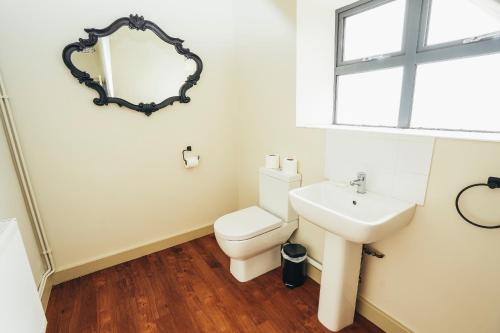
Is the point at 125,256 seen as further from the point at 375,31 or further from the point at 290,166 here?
the point at 375,31

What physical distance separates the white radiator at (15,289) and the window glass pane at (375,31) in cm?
Answer: 207

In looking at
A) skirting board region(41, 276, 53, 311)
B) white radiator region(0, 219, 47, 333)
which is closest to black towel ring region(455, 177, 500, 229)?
white radiator region(0, 219, 47, 333)

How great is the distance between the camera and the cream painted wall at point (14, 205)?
1.40 metres

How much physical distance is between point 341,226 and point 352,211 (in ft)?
1.17

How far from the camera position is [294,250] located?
178 cm

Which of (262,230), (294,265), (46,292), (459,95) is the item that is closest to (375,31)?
(459,95)

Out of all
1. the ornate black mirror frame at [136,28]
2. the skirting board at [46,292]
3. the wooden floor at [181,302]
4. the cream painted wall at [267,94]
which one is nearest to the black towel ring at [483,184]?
the cream painted wall at [267,94]

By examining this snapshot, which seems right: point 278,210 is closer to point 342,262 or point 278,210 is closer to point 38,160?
point 342,262

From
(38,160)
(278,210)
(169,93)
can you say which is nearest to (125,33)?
(169,93)

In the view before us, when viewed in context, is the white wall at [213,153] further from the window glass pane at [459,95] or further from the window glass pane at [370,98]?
the window glass pane at [459,95]

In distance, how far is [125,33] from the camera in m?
1.79

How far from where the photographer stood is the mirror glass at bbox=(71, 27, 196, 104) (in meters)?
1.73

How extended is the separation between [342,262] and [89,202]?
1831 millimetres

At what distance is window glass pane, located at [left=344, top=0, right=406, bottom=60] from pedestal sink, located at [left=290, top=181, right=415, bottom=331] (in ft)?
2.99
